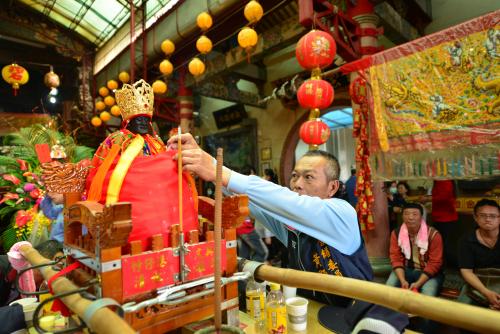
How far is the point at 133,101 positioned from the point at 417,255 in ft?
12.0

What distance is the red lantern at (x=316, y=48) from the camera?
3.71 meters

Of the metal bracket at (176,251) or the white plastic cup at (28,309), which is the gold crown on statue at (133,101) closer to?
the metal bracket at (176,251)

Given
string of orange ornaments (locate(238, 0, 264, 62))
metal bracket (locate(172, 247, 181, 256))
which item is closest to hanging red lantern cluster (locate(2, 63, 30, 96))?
string of orange ornaments (locate(238, 0, 264, 62))

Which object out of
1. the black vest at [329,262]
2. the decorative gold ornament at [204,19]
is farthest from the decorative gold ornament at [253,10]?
the black vest at [329,262]

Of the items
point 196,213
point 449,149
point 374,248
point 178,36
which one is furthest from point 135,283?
point 178,36

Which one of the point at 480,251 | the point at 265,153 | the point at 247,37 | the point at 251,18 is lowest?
the point at 480,251

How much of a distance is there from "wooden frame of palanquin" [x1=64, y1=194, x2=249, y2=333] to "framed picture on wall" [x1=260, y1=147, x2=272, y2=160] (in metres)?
8.50

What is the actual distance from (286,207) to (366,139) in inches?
122

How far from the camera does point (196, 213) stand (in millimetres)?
1276

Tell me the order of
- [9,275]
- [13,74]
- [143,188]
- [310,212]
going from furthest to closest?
[13,74]
[9,275]
[310,212]
[143,188]

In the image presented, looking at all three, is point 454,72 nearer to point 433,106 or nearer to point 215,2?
point 433,106

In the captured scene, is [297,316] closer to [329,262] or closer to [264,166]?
[329,262]

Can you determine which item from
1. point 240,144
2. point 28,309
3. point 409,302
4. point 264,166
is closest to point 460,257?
point 409,302

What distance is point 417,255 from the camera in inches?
145
